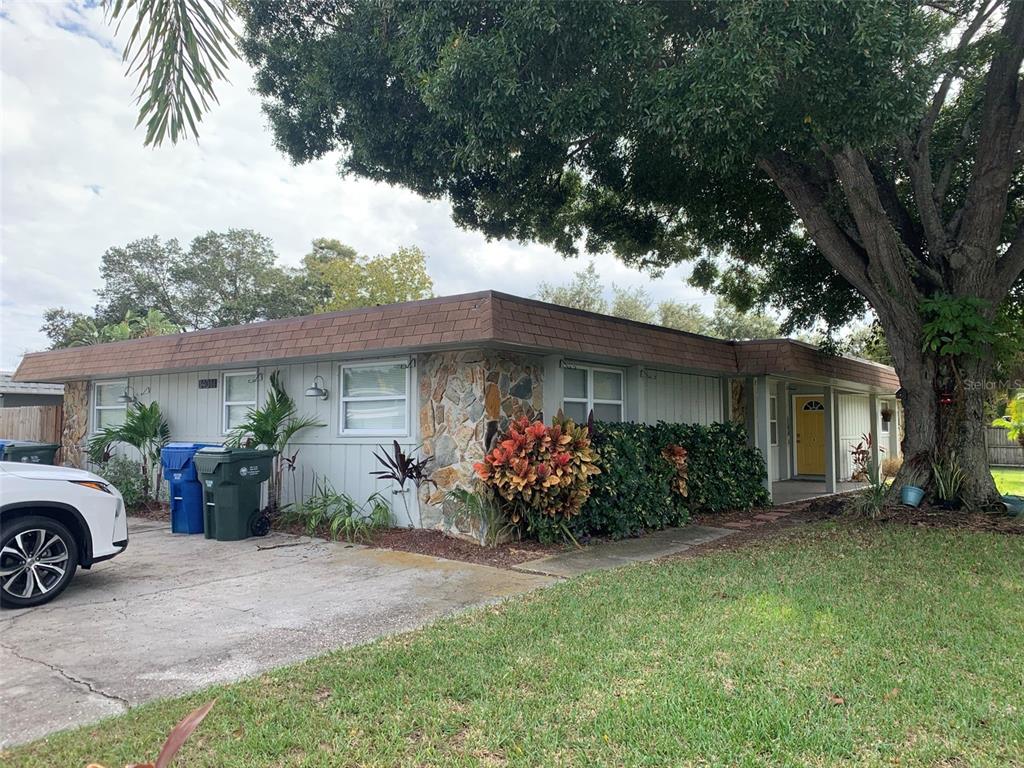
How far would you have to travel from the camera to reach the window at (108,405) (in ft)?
41.6

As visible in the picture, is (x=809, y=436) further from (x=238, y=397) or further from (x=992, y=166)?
(x=238, y=397)

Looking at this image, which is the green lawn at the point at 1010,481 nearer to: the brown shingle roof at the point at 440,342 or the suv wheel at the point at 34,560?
the brown shingle roof at the point at 440,342

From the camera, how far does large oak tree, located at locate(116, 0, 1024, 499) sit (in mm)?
6285

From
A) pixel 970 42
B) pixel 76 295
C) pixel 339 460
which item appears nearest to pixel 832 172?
pixel 970 42

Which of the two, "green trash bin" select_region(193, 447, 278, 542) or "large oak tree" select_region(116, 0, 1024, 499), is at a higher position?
"large oak tree" select_region(116, 0, 1024, 499)

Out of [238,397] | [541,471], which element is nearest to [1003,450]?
[541,471]

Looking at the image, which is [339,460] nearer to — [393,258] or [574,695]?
[574,695]

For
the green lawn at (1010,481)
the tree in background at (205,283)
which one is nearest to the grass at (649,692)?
the green lawn at (1010,481)

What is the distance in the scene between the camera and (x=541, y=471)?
766 centimetres

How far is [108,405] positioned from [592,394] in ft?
30.5

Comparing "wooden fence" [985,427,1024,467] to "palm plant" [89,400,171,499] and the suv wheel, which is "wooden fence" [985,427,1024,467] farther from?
the suv wheel

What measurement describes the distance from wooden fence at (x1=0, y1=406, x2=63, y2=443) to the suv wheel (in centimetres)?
971

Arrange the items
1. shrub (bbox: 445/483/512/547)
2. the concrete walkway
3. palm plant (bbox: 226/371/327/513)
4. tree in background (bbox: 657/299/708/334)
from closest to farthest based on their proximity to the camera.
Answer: the concrete walkway
shrub (bbox: 445/483/512/547)
palm plant (bbox: 226/371/327/513)
tree in background (bbox: 657/299/708/334)

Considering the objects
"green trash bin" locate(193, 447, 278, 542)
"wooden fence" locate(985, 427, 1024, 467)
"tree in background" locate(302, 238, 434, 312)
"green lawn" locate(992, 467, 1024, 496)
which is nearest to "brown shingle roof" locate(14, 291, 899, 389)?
"green trash bin" locate(193, 447, 278, 542)
